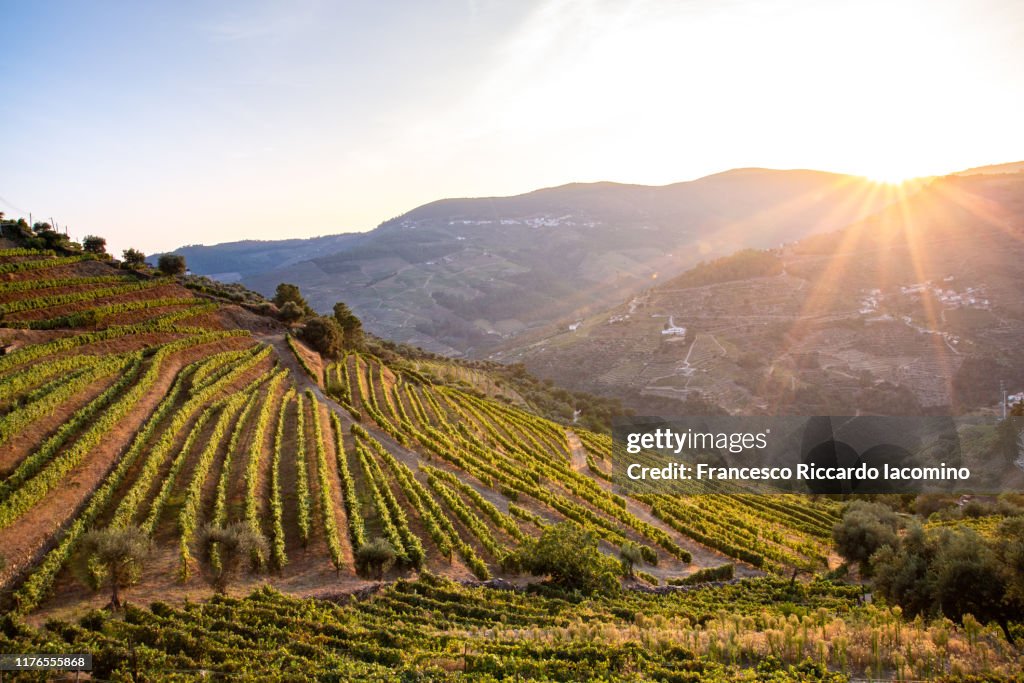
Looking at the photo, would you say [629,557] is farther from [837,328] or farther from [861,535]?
[837,328]

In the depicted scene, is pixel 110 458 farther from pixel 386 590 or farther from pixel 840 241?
pixel 840 241

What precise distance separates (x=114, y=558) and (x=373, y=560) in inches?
334

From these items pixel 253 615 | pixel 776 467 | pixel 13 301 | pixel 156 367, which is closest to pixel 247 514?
pixel 253 615

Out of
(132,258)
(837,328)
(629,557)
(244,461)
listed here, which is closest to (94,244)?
(132,258)

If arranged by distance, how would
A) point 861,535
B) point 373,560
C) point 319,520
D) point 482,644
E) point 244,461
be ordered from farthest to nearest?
point 861,535 < point 244,461 < point 319,520 < point 373,560 < point 482,644

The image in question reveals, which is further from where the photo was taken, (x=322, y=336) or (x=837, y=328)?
(x=837, y=328)

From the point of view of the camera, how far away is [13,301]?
133 feet

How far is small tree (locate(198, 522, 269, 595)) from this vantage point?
19703 mm

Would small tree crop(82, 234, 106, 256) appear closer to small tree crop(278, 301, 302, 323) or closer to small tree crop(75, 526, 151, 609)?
small tree crop(278, 301, 302, 323)

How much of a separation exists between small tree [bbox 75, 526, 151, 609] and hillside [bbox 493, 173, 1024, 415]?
3735 inches

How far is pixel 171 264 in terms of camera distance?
6103 cm

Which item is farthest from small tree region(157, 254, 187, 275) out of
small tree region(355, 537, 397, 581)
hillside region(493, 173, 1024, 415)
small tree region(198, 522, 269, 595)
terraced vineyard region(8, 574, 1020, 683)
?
hillside region(493, 173, 1024, 415)

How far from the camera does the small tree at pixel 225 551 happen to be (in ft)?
64.6

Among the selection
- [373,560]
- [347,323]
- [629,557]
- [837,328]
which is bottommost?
[629,557]
